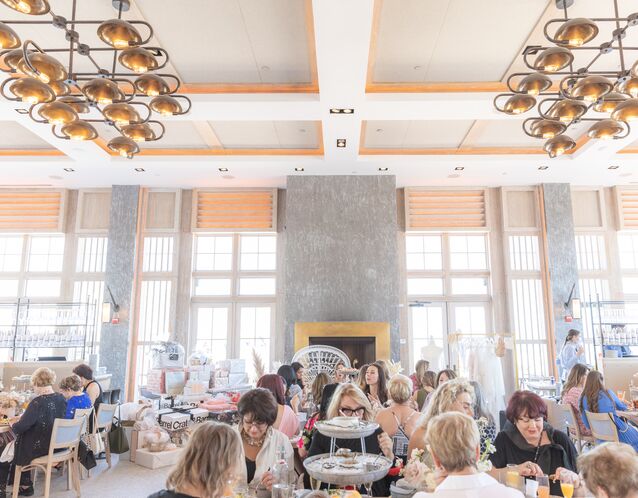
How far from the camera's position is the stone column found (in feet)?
32.0

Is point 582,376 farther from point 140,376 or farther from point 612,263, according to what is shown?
point 140,376

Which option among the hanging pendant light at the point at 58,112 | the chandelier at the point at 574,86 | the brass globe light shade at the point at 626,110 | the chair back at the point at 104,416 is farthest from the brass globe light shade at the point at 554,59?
the chair back at the point at 104,416

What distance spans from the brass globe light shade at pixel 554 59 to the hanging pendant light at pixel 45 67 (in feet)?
11.9

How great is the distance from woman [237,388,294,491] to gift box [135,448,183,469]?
3800mm

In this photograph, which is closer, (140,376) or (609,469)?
(609,469)

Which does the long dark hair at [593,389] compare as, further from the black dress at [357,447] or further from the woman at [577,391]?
the black dress at [357,447]

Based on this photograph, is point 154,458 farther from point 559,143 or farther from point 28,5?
point 559,143

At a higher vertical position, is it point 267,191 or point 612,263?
point 267,191

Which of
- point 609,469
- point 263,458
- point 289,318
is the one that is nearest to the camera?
point 609,469

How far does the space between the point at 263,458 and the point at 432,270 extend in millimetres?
8151

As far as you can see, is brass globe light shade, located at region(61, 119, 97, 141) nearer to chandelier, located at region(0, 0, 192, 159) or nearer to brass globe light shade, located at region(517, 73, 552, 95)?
chandelier, located at region(0, 0, 192, 159)

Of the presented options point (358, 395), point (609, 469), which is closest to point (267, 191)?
point (358, 395)

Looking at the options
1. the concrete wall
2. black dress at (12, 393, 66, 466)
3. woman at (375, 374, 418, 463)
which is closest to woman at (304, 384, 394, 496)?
woman at (375, 374, 418, 463)

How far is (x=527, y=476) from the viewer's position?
2.68m
